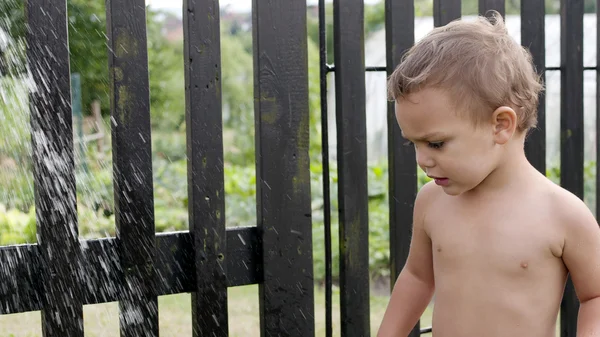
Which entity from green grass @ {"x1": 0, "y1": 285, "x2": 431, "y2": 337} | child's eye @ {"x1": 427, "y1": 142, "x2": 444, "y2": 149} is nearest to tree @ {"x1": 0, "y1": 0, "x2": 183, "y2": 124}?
green grass @ {"x1": 0, "y1": 285, "x2": 431, "y2": 337}

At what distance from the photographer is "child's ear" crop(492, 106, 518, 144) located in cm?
187

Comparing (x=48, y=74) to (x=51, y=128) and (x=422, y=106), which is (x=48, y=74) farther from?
(x=422, y=106)

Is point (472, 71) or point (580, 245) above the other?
point (472, 71)

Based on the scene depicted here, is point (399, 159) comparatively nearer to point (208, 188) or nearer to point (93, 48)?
point (208, 188)

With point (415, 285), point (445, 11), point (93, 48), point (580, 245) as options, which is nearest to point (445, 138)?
Result: point (580, 245)

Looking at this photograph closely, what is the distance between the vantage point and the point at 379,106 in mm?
9336

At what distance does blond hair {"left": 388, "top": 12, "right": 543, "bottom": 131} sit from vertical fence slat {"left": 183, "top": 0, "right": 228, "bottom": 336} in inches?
30.9

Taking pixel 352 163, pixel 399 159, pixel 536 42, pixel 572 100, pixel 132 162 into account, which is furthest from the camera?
pixel 572 100

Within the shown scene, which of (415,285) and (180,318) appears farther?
(180,318)

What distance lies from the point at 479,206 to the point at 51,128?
1.37 metres

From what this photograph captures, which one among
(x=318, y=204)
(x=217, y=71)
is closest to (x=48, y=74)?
(x=217, y=71)

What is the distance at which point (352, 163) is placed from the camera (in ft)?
9.09

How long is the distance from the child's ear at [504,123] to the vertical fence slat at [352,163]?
90 centimetres

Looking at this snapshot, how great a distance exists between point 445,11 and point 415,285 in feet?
4.00
